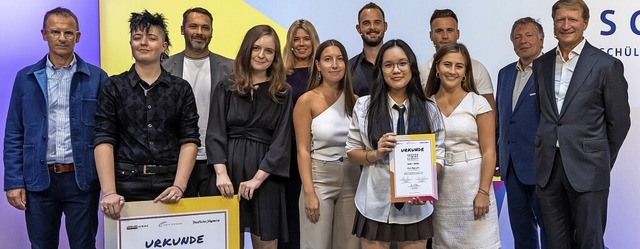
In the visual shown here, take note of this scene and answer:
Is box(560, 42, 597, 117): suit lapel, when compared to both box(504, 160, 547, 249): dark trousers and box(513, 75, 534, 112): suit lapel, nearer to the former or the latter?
box(513, 75, 534, 112): suit lapel

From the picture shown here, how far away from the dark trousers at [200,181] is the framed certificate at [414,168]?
103 centimetres

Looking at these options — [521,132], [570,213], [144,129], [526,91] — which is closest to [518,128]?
[521,132]

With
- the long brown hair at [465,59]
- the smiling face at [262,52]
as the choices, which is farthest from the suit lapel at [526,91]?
the smiling face at [262,52]

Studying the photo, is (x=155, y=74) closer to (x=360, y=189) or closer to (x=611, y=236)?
(x=360, y=189)

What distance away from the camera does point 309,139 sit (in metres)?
3.00

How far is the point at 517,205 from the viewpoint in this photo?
3.77 m

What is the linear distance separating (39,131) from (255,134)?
114cm

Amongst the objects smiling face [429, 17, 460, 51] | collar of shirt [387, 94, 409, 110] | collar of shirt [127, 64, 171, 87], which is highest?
smiling face [429, 17, 460, 51]

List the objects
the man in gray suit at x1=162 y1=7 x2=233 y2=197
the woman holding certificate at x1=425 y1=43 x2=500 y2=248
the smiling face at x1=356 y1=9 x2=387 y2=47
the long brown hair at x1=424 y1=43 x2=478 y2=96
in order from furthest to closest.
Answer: the smiling face at x1=356 y1=9 x2=387 y2=47 < the man in gray suit at x1=162 y1=7 x2=233 y2=197 < the long brown hair at x1=424 y1=43 x2=478 y2=96 < the woman holding certificate at x1=425 y1=43 x2=500 y2=248

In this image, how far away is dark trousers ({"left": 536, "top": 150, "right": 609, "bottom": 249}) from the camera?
300 cm

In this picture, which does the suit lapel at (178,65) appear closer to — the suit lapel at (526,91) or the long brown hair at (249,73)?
the long brown hair at (249,73)

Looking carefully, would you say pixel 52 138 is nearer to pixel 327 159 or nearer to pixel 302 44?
pixel 327 159

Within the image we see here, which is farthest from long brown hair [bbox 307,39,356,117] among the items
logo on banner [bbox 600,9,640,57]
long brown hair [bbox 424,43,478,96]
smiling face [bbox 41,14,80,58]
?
logo on banner [bbox 600,9,640,57]

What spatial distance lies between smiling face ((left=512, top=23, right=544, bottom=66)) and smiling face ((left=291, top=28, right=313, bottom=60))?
1.45 metres
